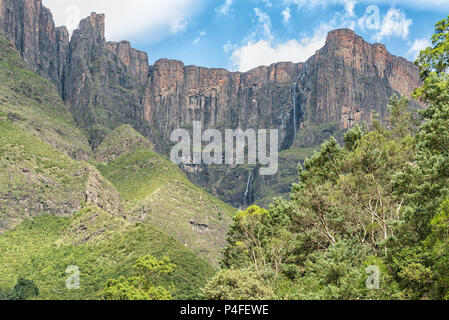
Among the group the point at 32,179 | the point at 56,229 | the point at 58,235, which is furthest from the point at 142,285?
the point at 32,179

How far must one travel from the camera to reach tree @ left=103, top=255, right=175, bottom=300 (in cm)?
3816

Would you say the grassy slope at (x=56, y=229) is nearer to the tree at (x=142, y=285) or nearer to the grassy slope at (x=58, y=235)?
the grassy slope at (x=58, y=235)

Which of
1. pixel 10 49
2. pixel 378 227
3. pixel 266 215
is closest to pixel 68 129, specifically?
pixel 10 49

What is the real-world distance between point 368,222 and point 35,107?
151 m

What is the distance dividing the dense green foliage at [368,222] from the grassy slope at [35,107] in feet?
371

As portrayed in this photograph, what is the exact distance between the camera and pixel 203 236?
145 meters

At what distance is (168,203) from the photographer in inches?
5679

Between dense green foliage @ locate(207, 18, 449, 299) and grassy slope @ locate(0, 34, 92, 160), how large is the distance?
113171 millimetres

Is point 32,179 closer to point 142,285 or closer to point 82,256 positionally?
point 82,256

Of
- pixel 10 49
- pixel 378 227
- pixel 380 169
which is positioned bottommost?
→ pixel 378 227

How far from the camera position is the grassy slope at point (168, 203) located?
5374 inches
